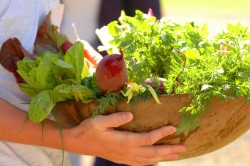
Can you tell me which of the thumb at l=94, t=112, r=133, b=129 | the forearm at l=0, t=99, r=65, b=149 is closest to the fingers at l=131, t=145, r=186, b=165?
the thumb at l=94, t=112, r=133, b=129

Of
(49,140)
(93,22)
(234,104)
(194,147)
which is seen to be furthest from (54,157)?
(93,22)

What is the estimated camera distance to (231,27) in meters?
2.20

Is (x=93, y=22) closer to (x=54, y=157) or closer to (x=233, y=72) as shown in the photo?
(x=54, y=157)

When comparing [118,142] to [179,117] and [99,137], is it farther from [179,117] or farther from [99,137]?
[179,117]

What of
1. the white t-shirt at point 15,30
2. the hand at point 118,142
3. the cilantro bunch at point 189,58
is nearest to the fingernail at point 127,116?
the hand at point 118,142

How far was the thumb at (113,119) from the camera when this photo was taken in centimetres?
201

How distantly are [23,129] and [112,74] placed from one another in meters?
0.38

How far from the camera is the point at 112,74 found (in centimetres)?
200

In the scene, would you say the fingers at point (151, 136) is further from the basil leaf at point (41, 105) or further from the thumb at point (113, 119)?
the basil leaf at point (41, 105)

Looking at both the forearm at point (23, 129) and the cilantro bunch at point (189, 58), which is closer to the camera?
the cilantro bunch at point (189, 58)

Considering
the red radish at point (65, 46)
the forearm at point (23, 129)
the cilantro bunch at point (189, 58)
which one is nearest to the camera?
the cilantro bunch at point (189, 58)

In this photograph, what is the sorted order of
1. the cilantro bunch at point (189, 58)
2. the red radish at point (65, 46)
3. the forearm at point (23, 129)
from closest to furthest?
1. the cilantro bunch at point (189, 58)
2. the forearm at point (23, 129)
3. the red radish at point (65, 46)

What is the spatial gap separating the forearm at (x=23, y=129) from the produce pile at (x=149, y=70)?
0.32 ft

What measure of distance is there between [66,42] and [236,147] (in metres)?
3.26
